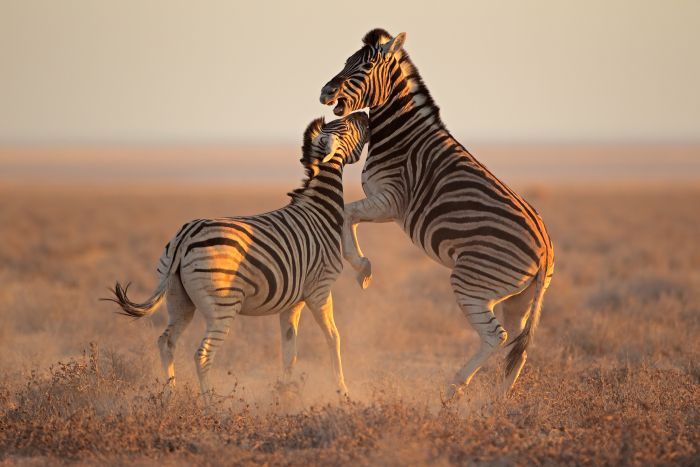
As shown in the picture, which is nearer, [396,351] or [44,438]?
[44,438]

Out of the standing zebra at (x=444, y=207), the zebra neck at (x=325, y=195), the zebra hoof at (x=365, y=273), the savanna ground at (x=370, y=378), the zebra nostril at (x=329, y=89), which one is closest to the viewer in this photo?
the savanna ground at (x=370, y=378)

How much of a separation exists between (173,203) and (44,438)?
35.9m

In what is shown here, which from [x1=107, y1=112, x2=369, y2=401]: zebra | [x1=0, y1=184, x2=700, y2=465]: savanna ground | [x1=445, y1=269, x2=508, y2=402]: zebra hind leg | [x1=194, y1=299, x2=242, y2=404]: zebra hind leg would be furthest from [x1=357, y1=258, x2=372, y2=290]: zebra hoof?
[x1=194, y1=299, x2=242, y2=404]: zebra hind leg

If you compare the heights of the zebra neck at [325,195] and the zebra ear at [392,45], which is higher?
the zebra ear at [392,45]

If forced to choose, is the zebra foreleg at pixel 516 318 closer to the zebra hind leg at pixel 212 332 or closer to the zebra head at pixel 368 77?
the zebra head at pixel 368 77

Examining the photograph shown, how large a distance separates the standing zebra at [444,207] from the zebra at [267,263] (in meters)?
0.29

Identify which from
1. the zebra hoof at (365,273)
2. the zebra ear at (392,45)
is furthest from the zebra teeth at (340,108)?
the zebra hoof at (365,273)

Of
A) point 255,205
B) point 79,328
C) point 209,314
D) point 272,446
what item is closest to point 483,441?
point 272,446

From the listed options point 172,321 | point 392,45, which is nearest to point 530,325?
point 392,45

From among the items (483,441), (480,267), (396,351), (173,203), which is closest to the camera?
(483,441)

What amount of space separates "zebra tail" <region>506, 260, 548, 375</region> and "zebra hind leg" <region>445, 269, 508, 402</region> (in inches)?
8.3

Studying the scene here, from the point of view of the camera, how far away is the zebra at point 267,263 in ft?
23.1

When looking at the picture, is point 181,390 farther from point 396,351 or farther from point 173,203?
point 173,203

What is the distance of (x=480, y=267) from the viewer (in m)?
7.68
